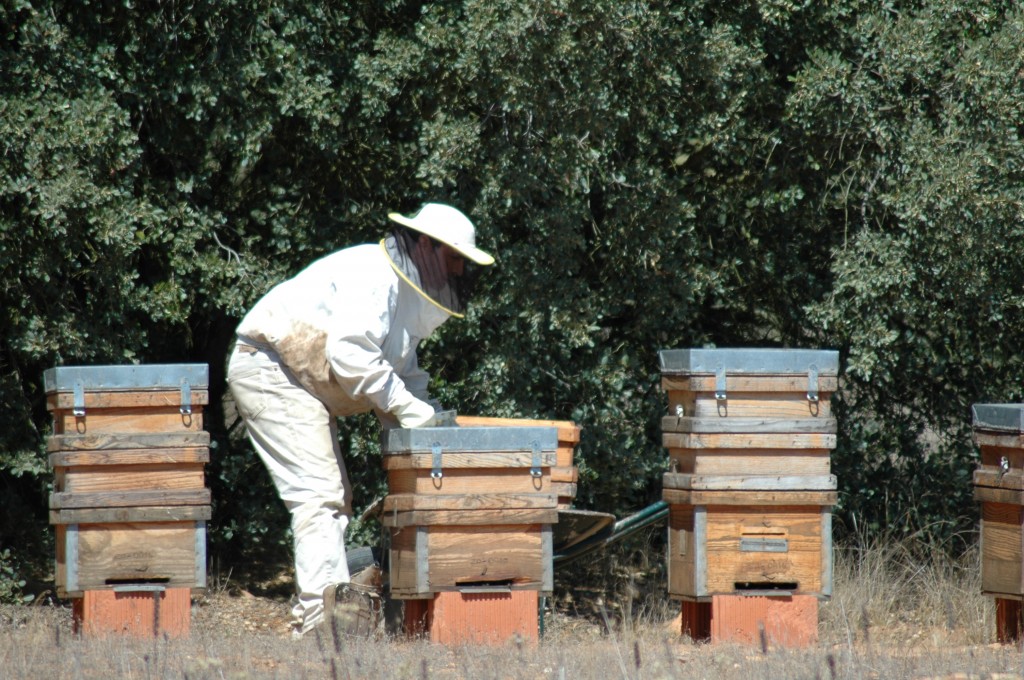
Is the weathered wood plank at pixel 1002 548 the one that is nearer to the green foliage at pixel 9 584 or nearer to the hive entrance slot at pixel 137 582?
the hive entrance slot at pixel 137 582

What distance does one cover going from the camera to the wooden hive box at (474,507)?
16.1 feet

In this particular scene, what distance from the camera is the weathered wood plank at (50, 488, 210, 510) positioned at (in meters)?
5.23

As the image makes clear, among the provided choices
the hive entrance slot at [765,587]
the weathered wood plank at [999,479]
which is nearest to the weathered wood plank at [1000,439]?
the weathered wood plank at [999,479]

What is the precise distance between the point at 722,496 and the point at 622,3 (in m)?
2.85

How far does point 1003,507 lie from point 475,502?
86.6 inches

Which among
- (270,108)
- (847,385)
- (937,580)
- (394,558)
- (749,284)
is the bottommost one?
(937,580)

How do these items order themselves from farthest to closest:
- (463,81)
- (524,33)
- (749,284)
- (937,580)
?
(749,284), (937,580), (463,81), (524,33)

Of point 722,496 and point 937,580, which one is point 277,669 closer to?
point 722,496

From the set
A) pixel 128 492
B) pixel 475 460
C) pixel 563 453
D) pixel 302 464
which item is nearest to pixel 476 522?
pixel 475 460

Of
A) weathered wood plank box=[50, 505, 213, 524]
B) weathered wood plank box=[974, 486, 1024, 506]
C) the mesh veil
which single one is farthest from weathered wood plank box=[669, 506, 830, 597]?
weathered wood plank box=[50, 505, 213, 524]

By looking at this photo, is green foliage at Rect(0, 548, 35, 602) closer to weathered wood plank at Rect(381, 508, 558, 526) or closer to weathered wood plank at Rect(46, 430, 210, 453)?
weathered wood plank at Rect(46, 430, 210, 453)

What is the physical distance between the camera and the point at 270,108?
7.22 meters

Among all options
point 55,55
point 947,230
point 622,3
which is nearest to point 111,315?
point 55,55

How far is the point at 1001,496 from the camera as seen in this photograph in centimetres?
508
